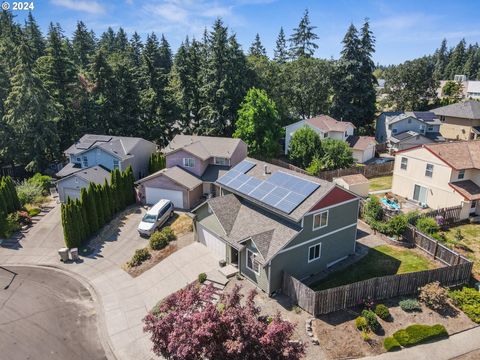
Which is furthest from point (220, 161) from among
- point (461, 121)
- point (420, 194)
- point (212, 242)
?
point (461, 121)

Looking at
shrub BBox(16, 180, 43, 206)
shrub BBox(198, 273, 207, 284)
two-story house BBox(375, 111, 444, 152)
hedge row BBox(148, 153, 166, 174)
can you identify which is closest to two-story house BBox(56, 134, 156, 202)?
hedge row BBox(148, 153, 166, 174)

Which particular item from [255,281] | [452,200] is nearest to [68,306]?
[255,281]

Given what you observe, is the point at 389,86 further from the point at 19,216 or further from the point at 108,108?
the point at 19,216

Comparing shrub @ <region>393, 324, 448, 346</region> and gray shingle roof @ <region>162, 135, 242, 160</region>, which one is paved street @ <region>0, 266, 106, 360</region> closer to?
shrub @ <region>393, 324, 448, 346</region>

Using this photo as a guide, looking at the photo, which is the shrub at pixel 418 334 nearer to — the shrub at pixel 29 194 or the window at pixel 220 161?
the window at pixel 220 161

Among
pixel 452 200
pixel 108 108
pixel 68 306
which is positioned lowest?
pixel 68 306

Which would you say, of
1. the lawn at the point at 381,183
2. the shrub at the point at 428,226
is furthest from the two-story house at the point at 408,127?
the shrub at the point at 428,226
